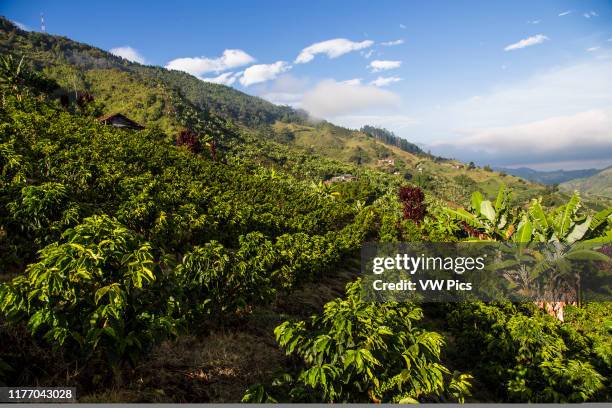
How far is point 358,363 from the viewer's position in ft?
12.6

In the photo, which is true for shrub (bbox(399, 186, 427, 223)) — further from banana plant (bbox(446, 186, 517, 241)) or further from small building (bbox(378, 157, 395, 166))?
small building (bbox(378, 157, 395, 166))

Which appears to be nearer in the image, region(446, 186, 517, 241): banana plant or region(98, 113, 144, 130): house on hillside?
region(446, 186, 517, 241): banana plant

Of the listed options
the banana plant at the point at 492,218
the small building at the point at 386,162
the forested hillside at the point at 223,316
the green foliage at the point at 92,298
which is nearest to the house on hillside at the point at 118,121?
the forested hillside at the point at 223,316

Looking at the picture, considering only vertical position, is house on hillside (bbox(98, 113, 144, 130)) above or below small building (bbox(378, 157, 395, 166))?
below

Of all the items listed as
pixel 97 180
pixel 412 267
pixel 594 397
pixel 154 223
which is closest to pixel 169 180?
pixel 97 180

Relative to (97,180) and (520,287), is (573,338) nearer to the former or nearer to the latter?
(520,287)

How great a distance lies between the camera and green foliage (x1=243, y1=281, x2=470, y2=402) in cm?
411

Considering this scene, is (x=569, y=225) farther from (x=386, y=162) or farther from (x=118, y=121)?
(x=386, y=162)

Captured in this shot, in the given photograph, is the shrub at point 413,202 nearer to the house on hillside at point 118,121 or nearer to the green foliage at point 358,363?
the green foliage at point 358,363

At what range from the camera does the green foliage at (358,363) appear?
411 cm

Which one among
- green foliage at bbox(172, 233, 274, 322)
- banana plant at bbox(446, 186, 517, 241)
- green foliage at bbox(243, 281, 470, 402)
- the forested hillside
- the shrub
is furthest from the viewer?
the shrub

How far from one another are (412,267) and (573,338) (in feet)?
33.8

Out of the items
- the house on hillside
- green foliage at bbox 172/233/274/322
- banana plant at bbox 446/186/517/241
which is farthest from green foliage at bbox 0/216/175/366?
the house on hillside

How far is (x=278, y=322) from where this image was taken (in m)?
10.8
